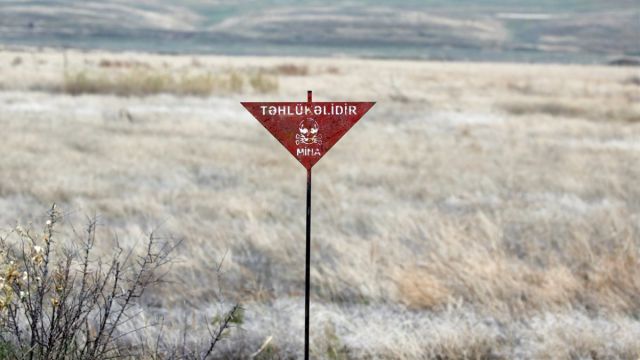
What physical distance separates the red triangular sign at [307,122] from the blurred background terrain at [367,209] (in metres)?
0.73

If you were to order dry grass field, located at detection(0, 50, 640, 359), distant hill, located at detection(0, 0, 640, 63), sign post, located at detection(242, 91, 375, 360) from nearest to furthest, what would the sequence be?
1. sign post, located at detection(242, 91, 375, 360)
2. dry grass field, located at detection(0, 50, 640, 359)
3. distant hill, located at detection(0, 0, 640, 63)

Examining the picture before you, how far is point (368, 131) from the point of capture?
15969 millimetres

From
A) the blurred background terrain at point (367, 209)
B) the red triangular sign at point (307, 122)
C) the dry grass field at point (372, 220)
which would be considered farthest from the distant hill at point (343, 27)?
the red triangular sign at point (307, 122)

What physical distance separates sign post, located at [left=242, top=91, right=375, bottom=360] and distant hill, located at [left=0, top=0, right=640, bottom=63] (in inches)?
3022

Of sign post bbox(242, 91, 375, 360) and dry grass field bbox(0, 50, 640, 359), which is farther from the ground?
sign post bbox(242, 91, 375, 360)

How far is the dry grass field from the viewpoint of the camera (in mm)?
5461

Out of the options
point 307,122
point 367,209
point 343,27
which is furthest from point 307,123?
point 343,27

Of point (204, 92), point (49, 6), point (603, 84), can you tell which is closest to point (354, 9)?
point (49, 6)

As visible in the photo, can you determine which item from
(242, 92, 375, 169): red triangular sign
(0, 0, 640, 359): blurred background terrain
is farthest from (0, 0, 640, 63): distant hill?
(242, 92, 375, 169): red triangular sign

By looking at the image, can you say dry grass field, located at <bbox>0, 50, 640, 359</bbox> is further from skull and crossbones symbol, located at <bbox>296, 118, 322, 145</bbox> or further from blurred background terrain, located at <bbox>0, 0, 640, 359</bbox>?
skull and crossbones symbol, located at <bbox>296, 118, 322, 145</bbox>

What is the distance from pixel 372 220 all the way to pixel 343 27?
11698 cm

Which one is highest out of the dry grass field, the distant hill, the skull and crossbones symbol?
the distant hill

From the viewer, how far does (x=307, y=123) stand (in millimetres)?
4035

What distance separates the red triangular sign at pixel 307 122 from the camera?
3.97 meters
